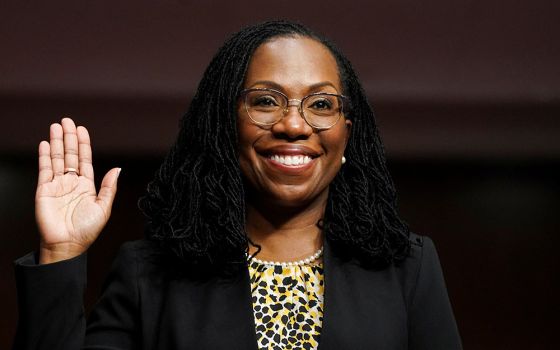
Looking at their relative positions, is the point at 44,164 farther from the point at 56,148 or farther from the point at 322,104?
the point at 322,104

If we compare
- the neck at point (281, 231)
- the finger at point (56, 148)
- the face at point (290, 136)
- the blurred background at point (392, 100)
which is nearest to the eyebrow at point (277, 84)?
the face at point (290, 136)

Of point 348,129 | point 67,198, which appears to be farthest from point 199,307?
point 348,129

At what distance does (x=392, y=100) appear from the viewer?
1872 mm

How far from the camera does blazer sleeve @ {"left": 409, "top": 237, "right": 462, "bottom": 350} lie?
1.27 metres

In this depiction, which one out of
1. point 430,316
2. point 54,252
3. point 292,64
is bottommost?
point 430,316

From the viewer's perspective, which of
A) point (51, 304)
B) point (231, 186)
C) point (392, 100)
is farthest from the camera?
point (392, 100)

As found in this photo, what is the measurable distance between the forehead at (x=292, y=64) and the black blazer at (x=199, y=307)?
23cm

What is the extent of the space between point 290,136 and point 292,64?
0.10 metres

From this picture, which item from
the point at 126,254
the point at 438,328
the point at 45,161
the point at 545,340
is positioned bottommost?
the point at 545,340

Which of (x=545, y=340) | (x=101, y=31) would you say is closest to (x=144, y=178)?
(x=101, y=31)

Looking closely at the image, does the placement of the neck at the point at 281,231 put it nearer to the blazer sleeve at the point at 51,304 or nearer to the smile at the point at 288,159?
the smile at the point at 288,159

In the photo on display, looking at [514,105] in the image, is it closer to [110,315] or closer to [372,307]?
[372,307]

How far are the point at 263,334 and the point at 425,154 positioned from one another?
0.78 meters

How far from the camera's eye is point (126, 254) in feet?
4.18
